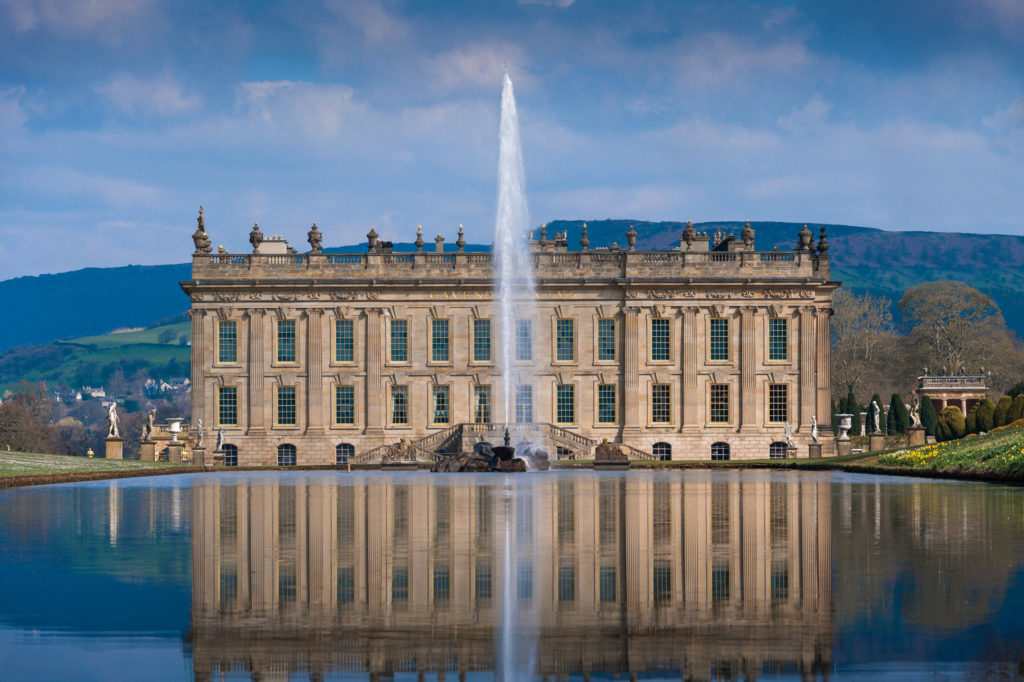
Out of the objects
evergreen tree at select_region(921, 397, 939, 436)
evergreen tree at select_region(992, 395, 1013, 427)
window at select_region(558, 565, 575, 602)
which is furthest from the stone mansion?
window at select_region(558, 565, 575, 602)

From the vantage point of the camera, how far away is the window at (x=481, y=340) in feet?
256

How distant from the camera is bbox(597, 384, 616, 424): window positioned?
255 feet

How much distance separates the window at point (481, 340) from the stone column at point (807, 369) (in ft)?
47.9

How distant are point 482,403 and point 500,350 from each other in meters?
2.64

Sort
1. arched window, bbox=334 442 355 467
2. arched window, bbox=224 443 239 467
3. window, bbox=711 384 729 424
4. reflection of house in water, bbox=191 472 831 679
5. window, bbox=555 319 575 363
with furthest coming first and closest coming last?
window, bbox=555 319 575 363
window, bbox=711 384 729 424
arched window, bbox=334 442 355 467
arched window, bbox=224 443 239 467
reflection of house in water, bbox=191 472 831 679

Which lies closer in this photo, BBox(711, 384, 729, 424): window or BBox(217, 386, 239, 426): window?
BBox(711, 384, 729, 424): window

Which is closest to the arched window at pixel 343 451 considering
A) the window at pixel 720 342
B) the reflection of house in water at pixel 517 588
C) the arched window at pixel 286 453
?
the arched window at pixel 286 453

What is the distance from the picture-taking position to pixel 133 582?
1542cm

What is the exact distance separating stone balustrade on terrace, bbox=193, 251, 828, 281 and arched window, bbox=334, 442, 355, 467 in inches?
306

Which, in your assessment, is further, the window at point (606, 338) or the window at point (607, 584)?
the window at point (606, 338)

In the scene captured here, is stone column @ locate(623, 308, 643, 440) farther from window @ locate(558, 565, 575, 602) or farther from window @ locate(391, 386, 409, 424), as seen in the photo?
window @ locate(558, 565, 575, 602)

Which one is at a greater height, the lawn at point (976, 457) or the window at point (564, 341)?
the window at point (564, 341)

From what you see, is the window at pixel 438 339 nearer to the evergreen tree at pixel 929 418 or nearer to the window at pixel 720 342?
the window at pixel 720 342

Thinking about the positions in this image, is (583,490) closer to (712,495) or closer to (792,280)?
(712,495)
